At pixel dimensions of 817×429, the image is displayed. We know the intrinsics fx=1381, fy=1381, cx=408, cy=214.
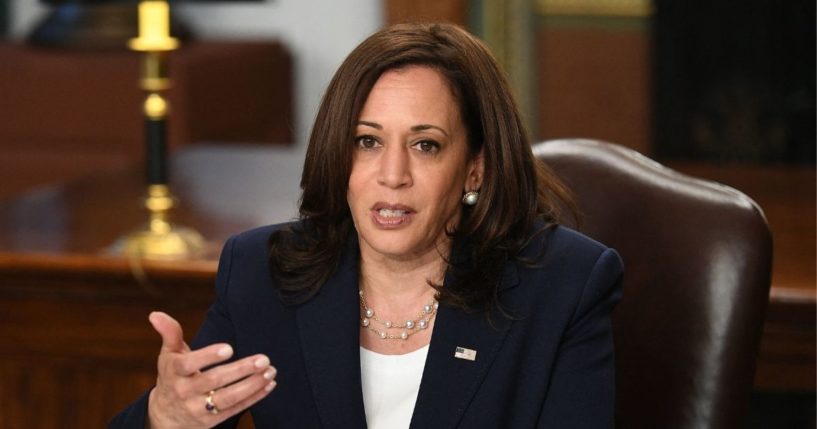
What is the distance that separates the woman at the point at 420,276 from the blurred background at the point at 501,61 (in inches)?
125

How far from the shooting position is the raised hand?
5.50 feet

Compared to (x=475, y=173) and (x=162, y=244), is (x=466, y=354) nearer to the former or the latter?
(x=475, y=173)

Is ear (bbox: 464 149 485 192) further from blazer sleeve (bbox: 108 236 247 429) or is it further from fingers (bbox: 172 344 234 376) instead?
fingers (bbox: 172 344 234 376)

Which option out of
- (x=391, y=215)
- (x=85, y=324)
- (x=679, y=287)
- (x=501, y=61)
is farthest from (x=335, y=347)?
(x=501, y=61)

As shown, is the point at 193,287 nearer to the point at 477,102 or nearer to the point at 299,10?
the point at 477,102

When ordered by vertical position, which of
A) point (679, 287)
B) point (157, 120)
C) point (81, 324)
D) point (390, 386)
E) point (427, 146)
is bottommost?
point (81, 324)

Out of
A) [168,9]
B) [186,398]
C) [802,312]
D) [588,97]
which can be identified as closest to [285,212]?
[168,9]

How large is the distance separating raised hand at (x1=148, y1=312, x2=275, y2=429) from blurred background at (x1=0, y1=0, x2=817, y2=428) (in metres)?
3.42

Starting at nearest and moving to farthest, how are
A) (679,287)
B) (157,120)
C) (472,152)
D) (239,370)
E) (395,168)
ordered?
(239,370)
(395,168)
(472,152)
(679,287)
(157,120)

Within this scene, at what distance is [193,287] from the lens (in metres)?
2.81

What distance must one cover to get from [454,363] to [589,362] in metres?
0.19

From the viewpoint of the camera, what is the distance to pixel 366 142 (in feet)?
6.34

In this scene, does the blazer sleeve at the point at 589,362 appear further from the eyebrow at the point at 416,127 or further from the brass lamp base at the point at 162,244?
the brass lamp base at the point at 162,244

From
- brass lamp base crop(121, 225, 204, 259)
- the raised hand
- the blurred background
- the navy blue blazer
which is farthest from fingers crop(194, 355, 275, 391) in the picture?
the blurred background
